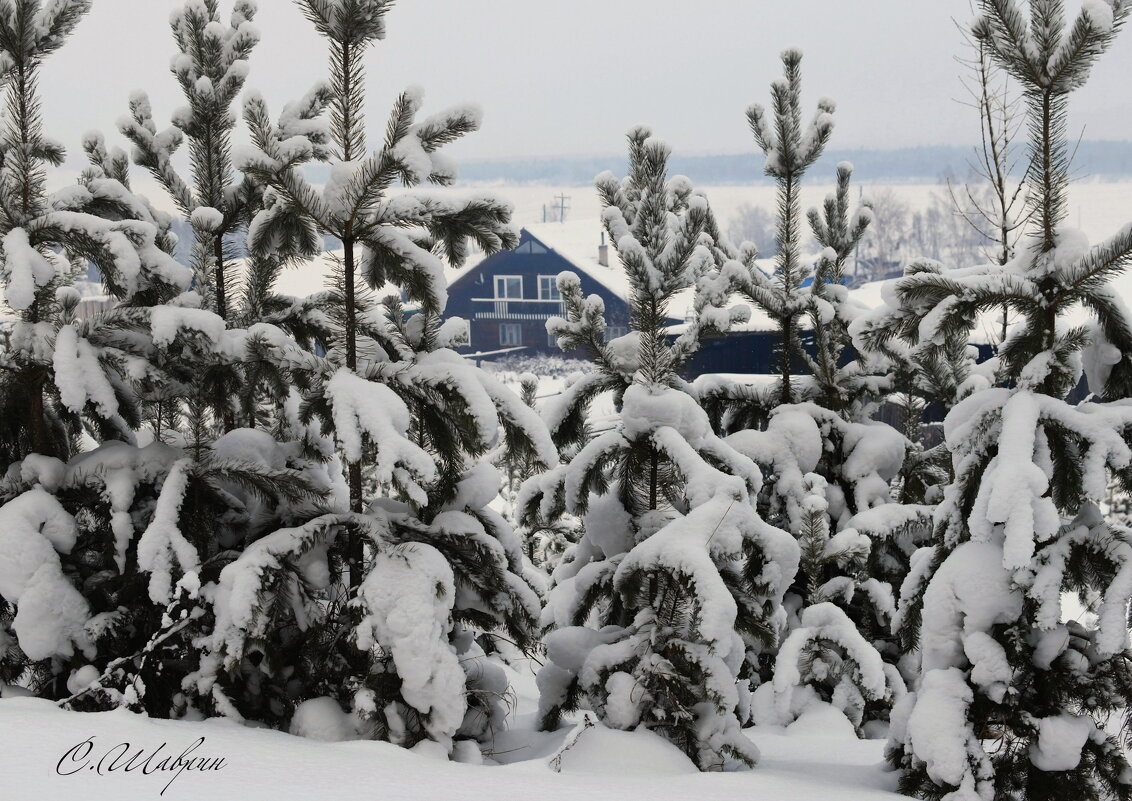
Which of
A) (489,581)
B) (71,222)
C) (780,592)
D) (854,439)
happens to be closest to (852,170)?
(854,439)

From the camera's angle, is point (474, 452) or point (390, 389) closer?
point (390, 389)

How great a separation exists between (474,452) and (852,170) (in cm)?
523

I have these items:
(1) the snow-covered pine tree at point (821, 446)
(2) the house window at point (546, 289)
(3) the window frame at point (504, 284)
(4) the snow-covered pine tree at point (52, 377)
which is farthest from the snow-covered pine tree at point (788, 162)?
(3) the window frame at point (504, 284)

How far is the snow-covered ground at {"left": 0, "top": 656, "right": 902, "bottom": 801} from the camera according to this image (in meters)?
3.51

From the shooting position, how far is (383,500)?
5.09 metres

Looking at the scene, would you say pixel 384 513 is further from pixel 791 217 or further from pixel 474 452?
pixel 791 217

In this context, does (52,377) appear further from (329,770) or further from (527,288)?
(527,288)

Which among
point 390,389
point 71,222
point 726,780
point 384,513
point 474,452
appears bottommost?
point 726,780

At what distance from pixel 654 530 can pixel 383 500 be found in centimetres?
143

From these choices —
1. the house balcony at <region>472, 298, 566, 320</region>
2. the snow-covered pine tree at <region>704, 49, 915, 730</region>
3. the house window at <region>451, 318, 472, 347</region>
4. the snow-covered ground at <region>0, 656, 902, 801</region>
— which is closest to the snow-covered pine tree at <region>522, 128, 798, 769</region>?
the snow-covered ground at <region>0, 656, 902, 801</region>

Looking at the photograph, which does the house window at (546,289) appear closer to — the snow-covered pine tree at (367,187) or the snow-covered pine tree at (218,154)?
the snow-covered pine tree at (218,154)

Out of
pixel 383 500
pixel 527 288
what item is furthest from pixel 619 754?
pixel 527 288

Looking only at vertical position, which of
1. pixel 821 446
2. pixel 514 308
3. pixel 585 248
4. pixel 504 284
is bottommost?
pixel 821 446

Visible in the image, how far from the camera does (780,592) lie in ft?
16.6
